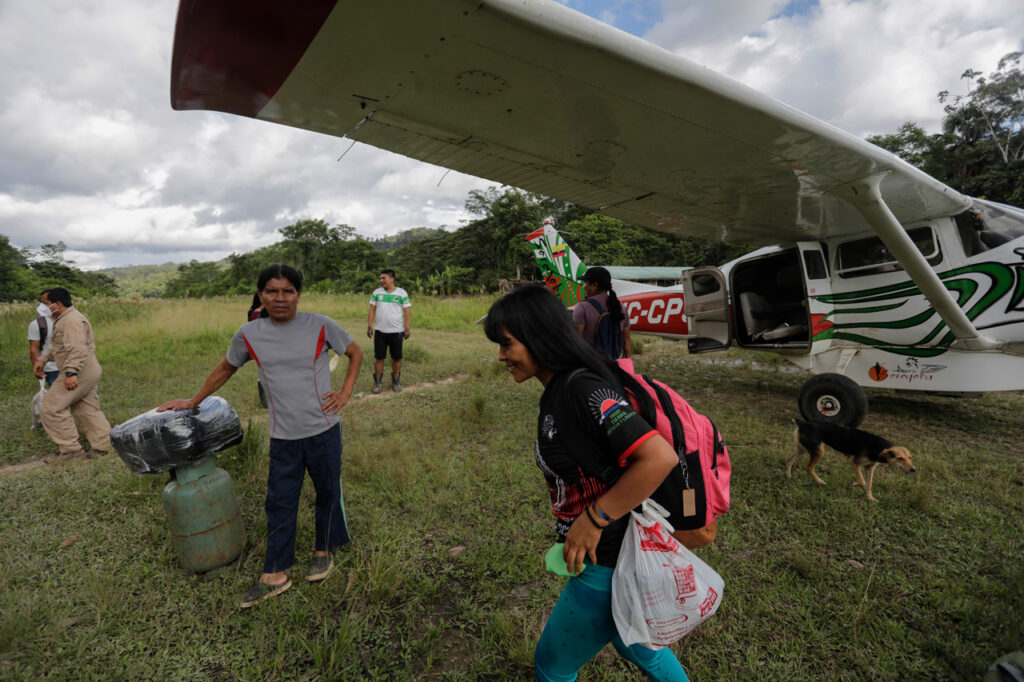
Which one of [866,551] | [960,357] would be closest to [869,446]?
[866,551]

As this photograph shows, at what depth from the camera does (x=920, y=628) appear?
2.08 metres

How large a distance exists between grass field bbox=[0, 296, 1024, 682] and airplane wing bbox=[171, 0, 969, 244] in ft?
8.45

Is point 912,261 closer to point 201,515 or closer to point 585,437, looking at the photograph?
point 585,437

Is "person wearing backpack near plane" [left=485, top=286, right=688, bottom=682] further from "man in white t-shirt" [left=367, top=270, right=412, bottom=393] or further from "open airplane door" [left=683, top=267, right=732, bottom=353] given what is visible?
"open airplane door" [left=683, top=267, right=732, bottom=353]

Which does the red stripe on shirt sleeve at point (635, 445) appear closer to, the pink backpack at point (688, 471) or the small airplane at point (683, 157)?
the pink backpack at point (688, 471)

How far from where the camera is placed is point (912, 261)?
4191mm

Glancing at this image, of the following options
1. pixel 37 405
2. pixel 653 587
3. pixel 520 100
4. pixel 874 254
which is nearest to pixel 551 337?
pixel 653 587

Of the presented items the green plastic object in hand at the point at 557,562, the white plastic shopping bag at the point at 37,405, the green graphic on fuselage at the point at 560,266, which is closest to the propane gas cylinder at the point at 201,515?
the green plastic object in hand at the point at 557,562

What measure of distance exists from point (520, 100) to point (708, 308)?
4736 millimetres

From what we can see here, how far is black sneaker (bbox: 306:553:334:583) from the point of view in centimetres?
244

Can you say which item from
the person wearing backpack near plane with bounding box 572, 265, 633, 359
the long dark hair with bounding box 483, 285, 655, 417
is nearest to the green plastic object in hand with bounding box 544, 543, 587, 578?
the long dark hair with bounding box 483, 285, 655, 417

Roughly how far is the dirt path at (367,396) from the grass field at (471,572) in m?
0.13

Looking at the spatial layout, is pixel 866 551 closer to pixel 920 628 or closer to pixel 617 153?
pixel 920 628

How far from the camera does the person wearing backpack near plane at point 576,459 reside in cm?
106
